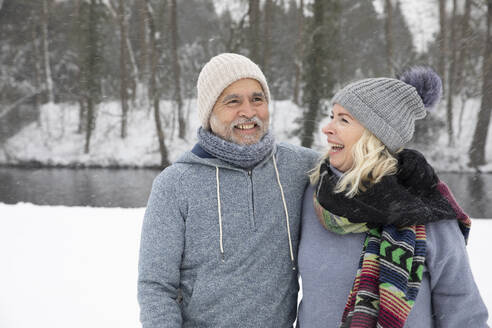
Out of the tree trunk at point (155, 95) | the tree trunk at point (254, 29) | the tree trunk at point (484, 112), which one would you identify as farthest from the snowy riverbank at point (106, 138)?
the tree trunk at point (484, 112)

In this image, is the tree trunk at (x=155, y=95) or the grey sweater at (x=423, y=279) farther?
the tree trunk at (x=155, y=95)

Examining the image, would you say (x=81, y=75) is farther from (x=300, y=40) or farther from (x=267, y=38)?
(x=300, y=40)

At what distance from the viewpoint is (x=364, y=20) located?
5.36 m

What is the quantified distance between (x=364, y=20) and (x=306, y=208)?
15.3 feet

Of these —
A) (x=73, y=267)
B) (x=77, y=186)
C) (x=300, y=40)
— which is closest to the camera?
(x=73, y=267)

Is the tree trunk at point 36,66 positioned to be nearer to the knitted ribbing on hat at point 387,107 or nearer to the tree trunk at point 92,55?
the tree trunk at point 92,55

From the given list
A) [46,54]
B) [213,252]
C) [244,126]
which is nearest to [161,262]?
[213,252]

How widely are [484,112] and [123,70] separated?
→ 5600 mm

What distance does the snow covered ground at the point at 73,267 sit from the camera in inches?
132

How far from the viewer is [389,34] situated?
537 centimetres

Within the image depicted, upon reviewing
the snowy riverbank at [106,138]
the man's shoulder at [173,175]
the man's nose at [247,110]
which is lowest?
the snowy riverbank at [106,138]

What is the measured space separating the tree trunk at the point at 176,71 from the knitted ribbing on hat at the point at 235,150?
4.33 m

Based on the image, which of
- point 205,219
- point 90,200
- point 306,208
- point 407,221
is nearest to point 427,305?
point 407,221

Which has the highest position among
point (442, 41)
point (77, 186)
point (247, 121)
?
point (442, 41)
